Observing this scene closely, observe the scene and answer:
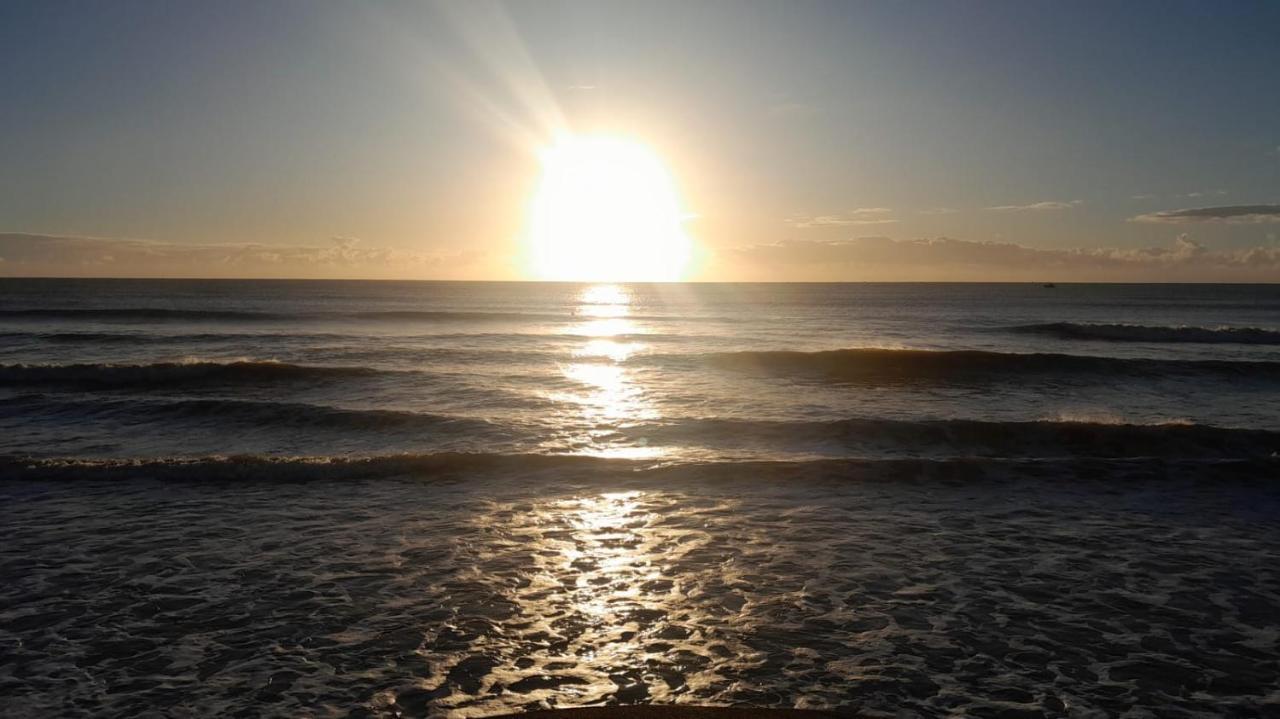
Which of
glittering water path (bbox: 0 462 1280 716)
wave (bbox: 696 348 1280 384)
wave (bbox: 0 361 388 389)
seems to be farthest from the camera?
wave (bbox: 696 348 1280 384)

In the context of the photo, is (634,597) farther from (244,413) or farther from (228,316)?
(228,316)

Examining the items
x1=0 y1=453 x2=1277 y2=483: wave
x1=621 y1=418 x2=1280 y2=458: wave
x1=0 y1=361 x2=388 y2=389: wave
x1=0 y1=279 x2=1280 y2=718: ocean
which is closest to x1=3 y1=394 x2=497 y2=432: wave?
x1=0 y1=279 x2=1280 y2=718: ocean

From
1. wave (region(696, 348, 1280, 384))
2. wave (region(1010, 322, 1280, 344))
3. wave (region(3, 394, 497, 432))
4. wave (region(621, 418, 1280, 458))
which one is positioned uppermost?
wave (region(1010, 322, 1280, 344))

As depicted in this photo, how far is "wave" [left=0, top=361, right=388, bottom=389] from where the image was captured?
28.1m

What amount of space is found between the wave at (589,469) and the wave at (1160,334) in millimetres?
39002

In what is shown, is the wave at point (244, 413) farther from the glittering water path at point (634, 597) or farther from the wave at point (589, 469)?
the glittering water path at point (634, 597)

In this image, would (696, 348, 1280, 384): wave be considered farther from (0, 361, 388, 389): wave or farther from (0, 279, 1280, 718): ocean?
(0, 361, 388, 389): wave

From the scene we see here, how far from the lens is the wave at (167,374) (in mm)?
28078

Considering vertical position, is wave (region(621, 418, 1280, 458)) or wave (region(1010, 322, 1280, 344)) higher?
wave (region(1010, 322, 1280, 344))

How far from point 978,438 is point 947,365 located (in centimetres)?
1694

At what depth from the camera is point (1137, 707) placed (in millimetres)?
6215

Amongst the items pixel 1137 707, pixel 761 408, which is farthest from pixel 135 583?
pixel 761 408

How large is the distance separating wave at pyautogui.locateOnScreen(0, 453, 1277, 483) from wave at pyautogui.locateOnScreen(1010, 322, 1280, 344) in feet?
128

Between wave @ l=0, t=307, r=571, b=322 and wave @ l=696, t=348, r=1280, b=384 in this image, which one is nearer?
wave @ l=696, t=348, r=1280, b=384
